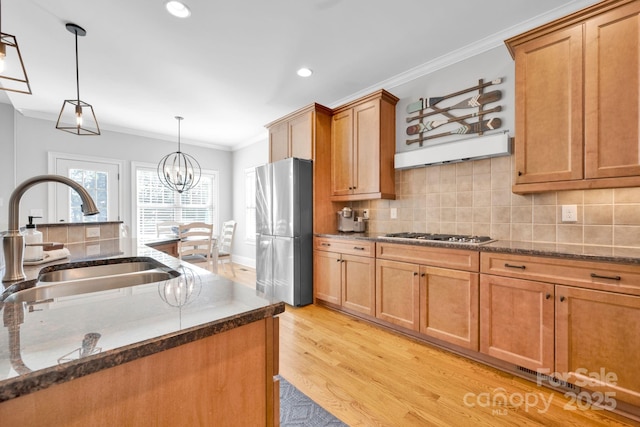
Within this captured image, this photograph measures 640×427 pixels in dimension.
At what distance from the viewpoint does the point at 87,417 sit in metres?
0.51

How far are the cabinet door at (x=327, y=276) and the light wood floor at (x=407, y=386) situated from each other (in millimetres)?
575

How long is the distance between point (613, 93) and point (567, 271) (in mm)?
1091

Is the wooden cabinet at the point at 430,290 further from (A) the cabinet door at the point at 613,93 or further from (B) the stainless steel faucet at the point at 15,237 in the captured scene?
(B) the stainless steel faucet at the point at 15,237

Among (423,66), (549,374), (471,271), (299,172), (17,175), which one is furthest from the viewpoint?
(17,175)

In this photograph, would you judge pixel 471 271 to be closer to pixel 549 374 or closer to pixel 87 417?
pixel 549 374

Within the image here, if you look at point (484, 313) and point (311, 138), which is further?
point (311, 138)

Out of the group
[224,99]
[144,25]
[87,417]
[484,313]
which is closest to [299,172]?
[224,99]

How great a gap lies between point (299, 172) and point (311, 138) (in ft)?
1.49

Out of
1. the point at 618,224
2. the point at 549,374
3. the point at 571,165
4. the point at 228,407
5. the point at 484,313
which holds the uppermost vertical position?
the point at 571,165

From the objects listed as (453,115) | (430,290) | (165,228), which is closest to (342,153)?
(453,115)

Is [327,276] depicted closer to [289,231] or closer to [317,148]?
[289,231]

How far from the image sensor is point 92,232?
2.27 metres

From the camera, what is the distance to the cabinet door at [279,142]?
147 inches

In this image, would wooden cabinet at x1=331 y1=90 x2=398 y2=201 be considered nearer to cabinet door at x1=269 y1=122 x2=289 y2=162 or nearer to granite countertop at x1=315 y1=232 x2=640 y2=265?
cabinet door at x1=269 y1=122 x2=289 y2=162
